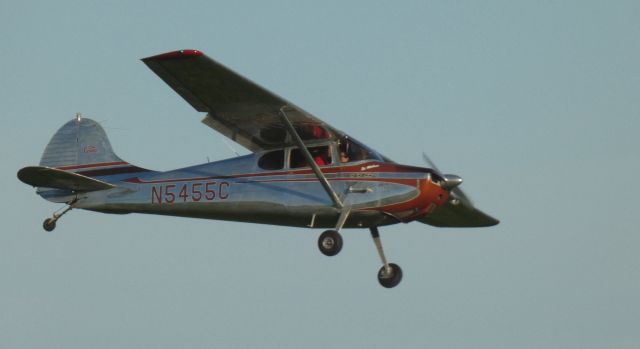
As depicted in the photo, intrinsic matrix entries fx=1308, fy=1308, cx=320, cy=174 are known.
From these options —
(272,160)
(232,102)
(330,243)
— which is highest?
(232,102)

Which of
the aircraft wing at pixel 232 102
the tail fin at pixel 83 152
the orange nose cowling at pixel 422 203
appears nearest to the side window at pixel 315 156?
the aircraft wing at pixel 232 102

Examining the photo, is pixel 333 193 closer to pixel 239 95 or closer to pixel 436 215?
pixel 239 95

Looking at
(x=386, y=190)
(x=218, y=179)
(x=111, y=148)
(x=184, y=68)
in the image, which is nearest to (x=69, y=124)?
(x=111, y=148)

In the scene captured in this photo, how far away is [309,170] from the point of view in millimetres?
19219

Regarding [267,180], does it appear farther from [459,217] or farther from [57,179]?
[459,217]

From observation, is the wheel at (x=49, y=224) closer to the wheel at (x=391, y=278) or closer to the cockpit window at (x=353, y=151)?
the cockpit window at (x=353, y=151)

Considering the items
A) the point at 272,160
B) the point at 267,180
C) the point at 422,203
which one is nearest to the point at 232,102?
the point at 272,160

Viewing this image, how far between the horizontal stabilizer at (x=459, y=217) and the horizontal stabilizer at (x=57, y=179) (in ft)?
17.4

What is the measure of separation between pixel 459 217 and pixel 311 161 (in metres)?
3.74

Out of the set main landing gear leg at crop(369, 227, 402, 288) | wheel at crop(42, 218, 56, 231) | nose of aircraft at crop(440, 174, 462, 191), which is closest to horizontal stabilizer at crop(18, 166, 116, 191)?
wheel at crop(42, 218, 56, 231)

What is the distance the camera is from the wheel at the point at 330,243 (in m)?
18.6

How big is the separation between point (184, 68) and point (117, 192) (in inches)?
144

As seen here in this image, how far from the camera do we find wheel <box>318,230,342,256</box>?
18.6 metres

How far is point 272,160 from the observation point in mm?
19734
